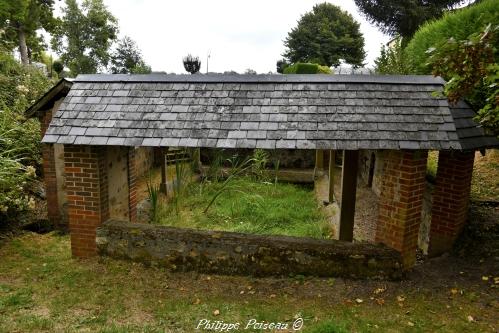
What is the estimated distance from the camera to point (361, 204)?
9.57m

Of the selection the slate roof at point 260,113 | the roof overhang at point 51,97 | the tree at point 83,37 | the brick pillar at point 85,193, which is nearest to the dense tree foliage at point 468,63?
the slate roof at point 260,113

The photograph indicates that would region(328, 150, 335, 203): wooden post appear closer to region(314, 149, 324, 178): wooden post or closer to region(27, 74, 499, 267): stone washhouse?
region(27, 74, 499, 267): stone washhouse

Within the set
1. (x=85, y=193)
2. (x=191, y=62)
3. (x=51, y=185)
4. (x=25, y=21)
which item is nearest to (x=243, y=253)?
(x=85, y=193)

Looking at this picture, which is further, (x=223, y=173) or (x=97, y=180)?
(x=223, y=173)

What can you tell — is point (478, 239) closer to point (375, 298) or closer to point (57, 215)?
point (375, 298)

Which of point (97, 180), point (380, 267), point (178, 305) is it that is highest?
point (97, 180)

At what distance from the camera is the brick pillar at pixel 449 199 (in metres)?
5.56

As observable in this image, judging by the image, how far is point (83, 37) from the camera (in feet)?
103

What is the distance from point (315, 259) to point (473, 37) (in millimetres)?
3356

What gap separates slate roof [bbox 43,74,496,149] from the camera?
4594 mm

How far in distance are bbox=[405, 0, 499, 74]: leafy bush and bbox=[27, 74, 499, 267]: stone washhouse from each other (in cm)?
153

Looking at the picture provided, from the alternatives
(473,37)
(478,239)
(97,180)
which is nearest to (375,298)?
(478,239)

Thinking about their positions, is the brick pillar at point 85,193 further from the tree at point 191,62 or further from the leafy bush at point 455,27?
the tree at point 191,62

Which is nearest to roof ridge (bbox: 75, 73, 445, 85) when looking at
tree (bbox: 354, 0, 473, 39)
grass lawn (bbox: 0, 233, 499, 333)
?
grass lawn (bbox: 0, 233, 499, 333)
